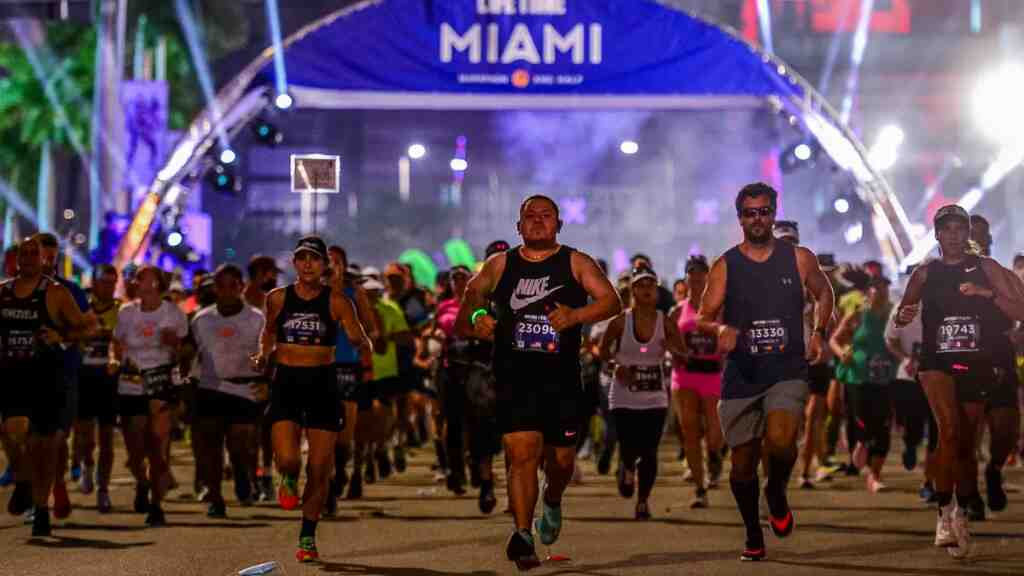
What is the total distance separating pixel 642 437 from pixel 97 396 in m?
4.74

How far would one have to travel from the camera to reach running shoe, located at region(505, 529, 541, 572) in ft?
30.8

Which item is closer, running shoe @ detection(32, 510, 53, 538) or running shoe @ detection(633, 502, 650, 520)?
running shoe @ detection(32, 510, 53, 538)

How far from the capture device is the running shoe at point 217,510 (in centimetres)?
A: 1359

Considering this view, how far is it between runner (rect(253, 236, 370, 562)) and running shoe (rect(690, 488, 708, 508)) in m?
3.90

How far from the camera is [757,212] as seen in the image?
9797mm

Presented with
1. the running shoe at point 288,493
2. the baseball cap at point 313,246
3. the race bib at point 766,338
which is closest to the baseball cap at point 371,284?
the baseball cap at point 313,246

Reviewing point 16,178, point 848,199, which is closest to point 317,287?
point 848,199

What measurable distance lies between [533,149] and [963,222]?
266ft

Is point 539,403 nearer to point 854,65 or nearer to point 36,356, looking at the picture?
point 36,356

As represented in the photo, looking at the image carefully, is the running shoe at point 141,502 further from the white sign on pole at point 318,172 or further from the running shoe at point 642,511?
the running shoe at point 642,511

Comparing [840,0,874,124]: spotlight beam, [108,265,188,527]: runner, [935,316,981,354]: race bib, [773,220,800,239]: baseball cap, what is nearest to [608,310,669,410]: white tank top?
[773,220,800,239]: baseball cap

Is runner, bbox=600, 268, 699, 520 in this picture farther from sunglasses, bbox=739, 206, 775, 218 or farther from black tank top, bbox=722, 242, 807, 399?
sunglasses, bbox=739, 206, 775, 218

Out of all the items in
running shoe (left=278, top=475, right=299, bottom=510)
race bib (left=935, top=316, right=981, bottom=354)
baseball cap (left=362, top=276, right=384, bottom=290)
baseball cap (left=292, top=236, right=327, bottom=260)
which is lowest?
running shoe (left=278, top=475, right=299, bottom=510)

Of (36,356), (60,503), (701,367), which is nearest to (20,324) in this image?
(36,356)
